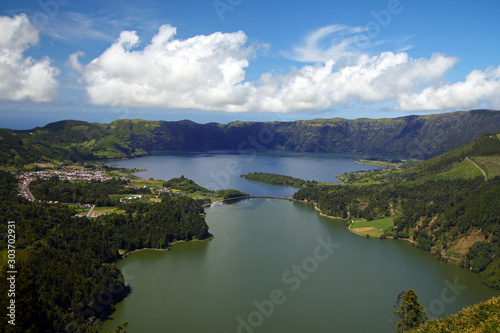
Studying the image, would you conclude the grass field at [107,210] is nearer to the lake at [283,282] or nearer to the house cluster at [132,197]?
the house cluster at [132,197]

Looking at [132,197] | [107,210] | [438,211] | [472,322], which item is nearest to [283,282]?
[472,322]

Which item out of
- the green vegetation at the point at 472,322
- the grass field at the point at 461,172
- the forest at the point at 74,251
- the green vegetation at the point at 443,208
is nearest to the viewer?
the green vegetation at the point at 472,322

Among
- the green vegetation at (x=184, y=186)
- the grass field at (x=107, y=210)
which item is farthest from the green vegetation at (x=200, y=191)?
the grass field at (x=107, y=210)

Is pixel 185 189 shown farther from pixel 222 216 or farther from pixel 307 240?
pixel 307 240

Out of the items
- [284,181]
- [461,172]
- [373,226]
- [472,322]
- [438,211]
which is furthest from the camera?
[284,181]

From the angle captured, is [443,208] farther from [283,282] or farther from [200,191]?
[200,191]

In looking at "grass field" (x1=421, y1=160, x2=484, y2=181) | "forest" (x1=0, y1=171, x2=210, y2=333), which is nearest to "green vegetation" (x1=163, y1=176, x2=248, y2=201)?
"forest" (x1=0, y1=171, x2=210, y2=333)
